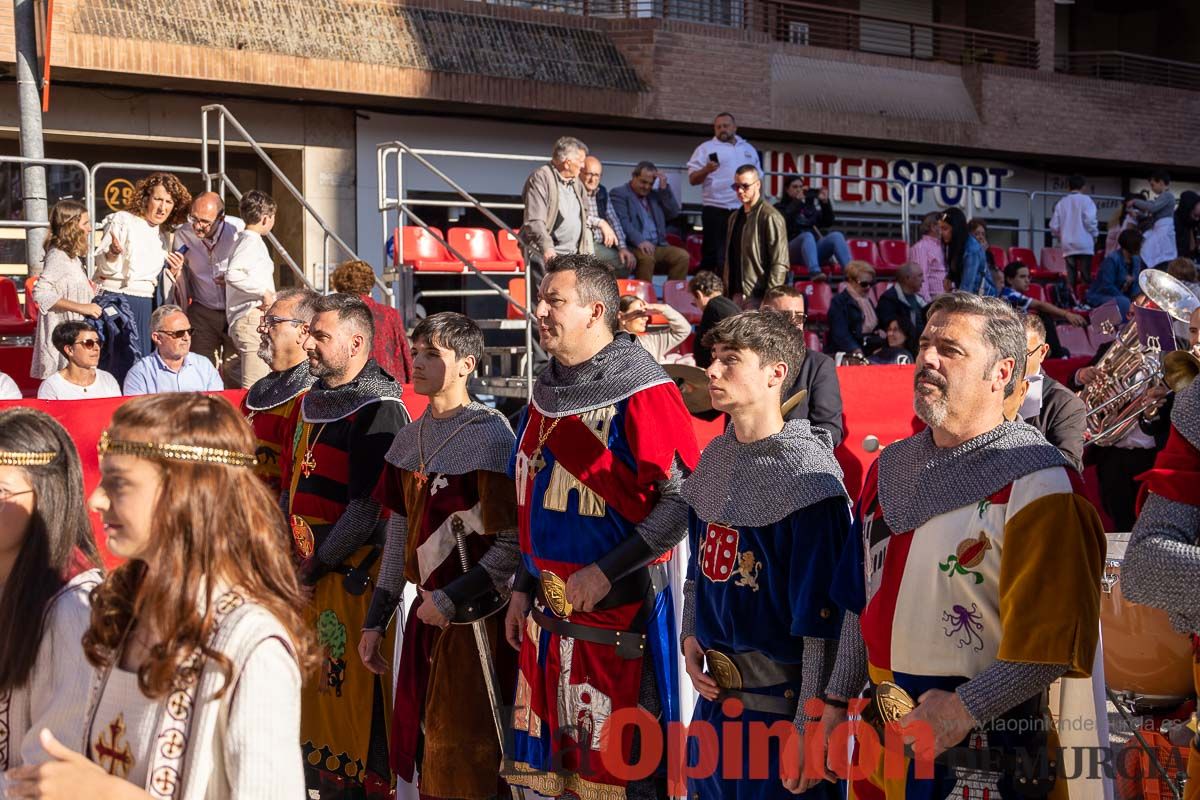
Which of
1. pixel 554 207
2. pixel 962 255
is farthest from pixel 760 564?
pixel 962 255

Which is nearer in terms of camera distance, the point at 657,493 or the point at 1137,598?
the point at 1137,598

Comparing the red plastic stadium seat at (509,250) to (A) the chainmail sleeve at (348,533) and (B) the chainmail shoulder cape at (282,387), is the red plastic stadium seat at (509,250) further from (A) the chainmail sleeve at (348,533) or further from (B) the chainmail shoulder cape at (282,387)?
(A) the chainmail sleeve at (348,533)

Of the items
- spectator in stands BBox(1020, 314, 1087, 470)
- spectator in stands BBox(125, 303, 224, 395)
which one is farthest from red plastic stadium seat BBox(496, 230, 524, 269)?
spectator in stands BBox(1020, 314, 1087, 470)

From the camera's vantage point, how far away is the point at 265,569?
256 centimetres

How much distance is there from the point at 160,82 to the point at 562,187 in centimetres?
577

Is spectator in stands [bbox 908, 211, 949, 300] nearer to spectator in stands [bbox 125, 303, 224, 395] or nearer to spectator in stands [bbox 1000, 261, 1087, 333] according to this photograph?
spectator in stands [bbox 1000, 261, 1087, 333]

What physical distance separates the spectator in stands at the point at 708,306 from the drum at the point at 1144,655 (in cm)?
342

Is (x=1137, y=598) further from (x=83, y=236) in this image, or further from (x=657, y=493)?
(x=83, y=236)

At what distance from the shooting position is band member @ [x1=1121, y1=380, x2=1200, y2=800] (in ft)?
10.3

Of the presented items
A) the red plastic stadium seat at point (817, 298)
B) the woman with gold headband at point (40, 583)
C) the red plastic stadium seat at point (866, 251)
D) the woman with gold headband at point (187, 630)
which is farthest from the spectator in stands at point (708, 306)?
the red plastic stadium seat at point (866, 251)

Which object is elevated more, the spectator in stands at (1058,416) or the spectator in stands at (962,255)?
the spectator in stands at (962,255)

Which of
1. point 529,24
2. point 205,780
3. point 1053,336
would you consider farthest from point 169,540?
point 529,24

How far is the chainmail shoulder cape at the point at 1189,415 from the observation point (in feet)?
10.5

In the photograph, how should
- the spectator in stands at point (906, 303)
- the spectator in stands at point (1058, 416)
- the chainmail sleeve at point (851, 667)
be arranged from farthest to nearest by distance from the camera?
the spectator in stands at point (906, 303)
the spectator in stands at point (1058, 416)
the chainmail sleeve at point (851, 667)
